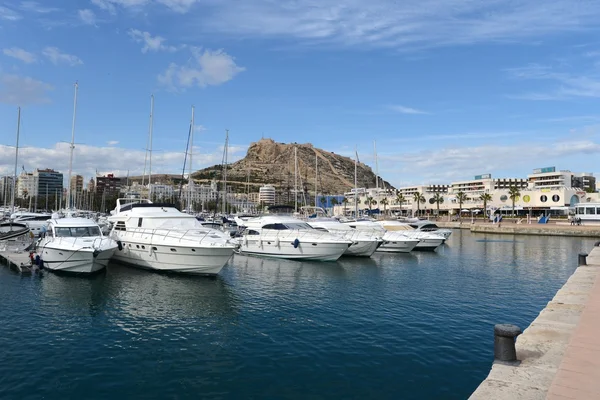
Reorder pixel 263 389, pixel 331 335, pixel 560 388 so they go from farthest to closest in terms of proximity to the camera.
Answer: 1. pixel 331 335
2. pixel 263 389
3. pixel 560 388

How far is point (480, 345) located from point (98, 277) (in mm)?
19934

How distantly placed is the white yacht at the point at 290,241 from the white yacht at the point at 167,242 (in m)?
6.99

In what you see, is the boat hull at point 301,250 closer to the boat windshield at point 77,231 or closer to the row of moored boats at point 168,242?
the row of moored boats at point 168,242

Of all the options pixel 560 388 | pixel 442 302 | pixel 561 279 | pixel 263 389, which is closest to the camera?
pixel 560 388

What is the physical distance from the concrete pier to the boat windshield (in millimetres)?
24159

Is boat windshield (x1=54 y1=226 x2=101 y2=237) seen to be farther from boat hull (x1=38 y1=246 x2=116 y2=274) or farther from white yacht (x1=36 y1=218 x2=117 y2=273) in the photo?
boat hull (x1=38 y1=246 x2=116 y2=274)

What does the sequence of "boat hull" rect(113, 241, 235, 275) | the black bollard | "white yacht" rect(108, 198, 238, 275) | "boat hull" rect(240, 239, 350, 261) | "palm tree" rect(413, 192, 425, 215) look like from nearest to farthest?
the black bollard → "boat hull" rect(113, 241, 235, 275) → "white yacht" rect(108, 198, 238, 275) → "boat hull" rect(240, 239, 350, 261) → "palm tree" rect(413, 192, 425, 215)

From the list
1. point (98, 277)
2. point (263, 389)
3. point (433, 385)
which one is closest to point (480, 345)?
point (433, 385)

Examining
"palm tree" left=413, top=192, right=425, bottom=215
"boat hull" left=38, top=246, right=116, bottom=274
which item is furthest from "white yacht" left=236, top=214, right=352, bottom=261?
"palm tree" left=413, top=192, right=425, bottom=215

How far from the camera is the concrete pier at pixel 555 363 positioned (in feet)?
22.4

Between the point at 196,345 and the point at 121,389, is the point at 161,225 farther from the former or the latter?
the point at 121,389

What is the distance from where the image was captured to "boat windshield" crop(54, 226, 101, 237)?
24625mm

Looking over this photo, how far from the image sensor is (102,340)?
12.9m

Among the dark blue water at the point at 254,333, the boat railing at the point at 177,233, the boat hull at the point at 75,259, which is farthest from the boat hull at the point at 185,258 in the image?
the boat hull at the point at 75,259
